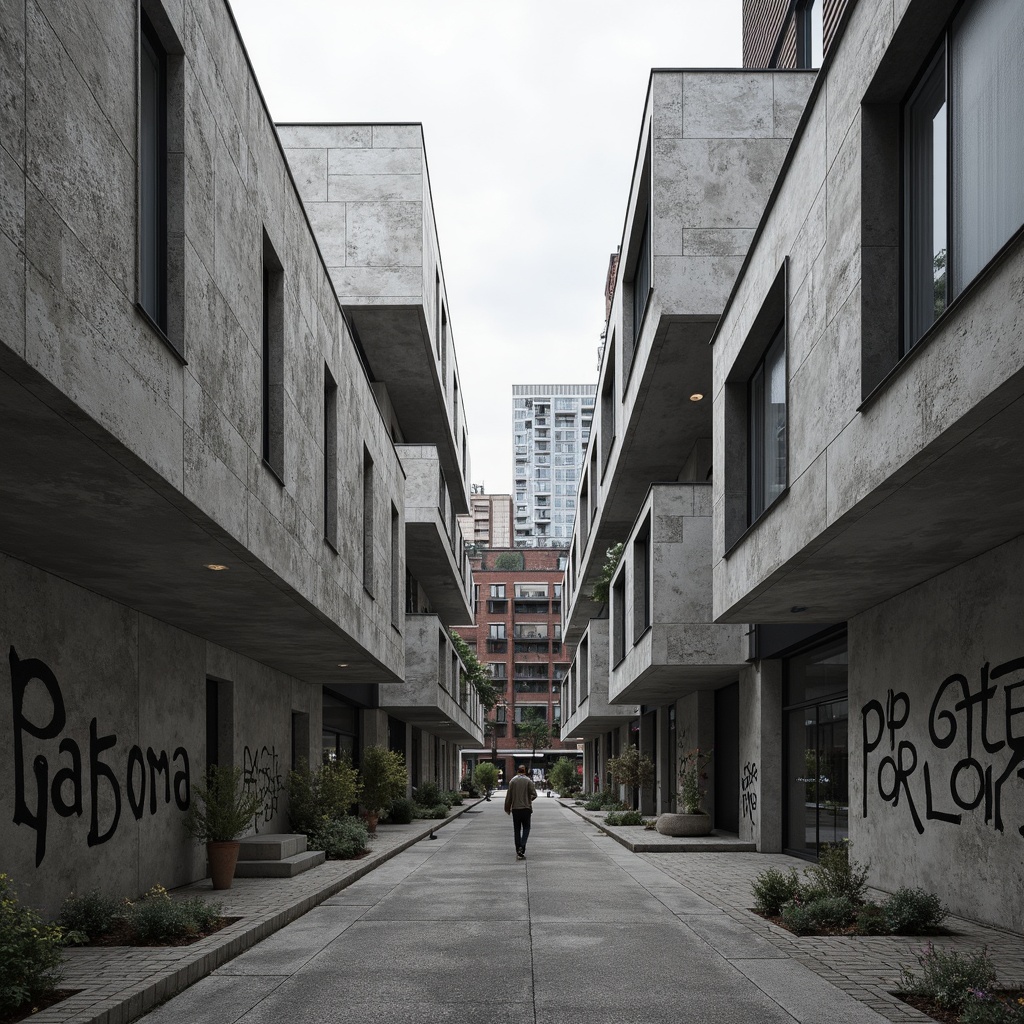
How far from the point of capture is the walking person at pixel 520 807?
68.5 ft

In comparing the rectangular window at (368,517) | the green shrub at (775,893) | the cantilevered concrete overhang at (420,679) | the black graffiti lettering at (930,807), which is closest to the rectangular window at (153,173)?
the green shrub at (775,893)

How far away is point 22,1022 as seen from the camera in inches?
275

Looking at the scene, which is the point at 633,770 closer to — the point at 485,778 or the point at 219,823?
the point at 219,823

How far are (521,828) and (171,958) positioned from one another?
1257cm

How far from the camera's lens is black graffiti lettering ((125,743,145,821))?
12.9 m

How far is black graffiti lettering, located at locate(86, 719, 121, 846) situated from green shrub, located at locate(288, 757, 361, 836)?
8155mm

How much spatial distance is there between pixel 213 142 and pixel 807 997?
836cm

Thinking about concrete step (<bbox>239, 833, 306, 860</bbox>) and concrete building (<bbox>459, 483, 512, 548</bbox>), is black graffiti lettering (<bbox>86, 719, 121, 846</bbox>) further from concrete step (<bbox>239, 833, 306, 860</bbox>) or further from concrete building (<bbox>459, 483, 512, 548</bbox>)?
concrete building (<bbox>459, 483, 512, 548</bbox>)

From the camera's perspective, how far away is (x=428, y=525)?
99.3 feet

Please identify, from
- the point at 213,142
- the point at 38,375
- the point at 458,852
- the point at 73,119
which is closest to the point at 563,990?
the point at 38,375

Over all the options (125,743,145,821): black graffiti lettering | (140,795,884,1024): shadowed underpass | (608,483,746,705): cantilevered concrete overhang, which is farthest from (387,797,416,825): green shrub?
(125,743,145,821): black graffiti lettering

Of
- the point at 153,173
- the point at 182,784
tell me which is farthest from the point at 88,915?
the point at 153,173

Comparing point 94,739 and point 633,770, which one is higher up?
point 94,739

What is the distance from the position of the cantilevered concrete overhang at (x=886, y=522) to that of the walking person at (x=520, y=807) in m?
7.84
